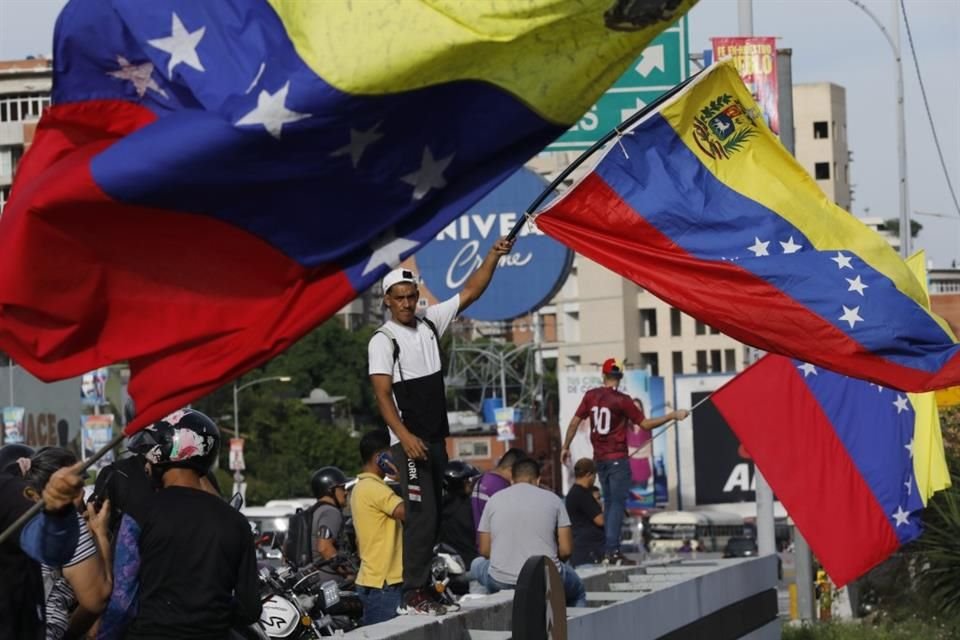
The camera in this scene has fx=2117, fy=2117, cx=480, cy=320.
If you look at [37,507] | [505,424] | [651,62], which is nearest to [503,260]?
[651,62]

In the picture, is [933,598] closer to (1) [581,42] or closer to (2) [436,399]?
(2) [436,399]

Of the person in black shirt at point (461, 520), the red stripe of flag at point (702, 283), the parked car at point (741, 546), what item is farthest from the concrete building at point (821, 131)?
the red stripe of flag at point (702, 283)

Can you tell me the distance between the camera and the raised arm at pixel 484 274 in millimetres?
10594

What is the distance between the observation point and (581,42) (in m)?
7.71

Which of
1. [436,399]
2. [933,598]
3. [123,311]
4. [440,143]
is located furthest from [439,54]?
[933,598]

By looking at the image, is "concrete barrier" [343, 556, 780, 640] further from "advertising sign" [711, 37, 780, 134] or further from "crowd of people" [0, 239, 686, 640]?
"advertising sign" [711, 37, 780, 134]

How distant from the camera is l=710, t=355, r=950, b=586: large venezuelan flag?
1694cm

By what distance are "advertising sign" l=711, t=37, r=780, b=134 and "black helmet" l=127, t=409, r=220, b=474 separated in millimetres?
16738

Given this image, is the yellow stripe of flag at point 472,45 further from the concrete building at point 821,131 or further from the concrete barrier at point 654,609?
the concrete building at point 821,131

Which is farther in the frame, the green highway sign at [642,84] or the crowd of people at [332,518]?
the green highway sign at [642,84]

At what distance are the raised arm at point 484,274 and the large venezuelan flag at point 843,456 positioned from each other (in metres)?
6.78

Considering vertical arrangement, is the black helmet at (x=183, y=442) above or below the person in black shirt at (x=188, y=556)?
above

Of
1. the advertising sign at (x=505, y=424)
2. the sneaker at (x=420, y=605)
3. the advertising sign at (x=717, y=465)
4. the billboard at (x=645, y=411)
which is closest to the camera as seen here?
the sneaker at (x=420, y=605)

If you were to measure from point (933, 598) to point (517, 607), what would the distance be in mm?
15401
